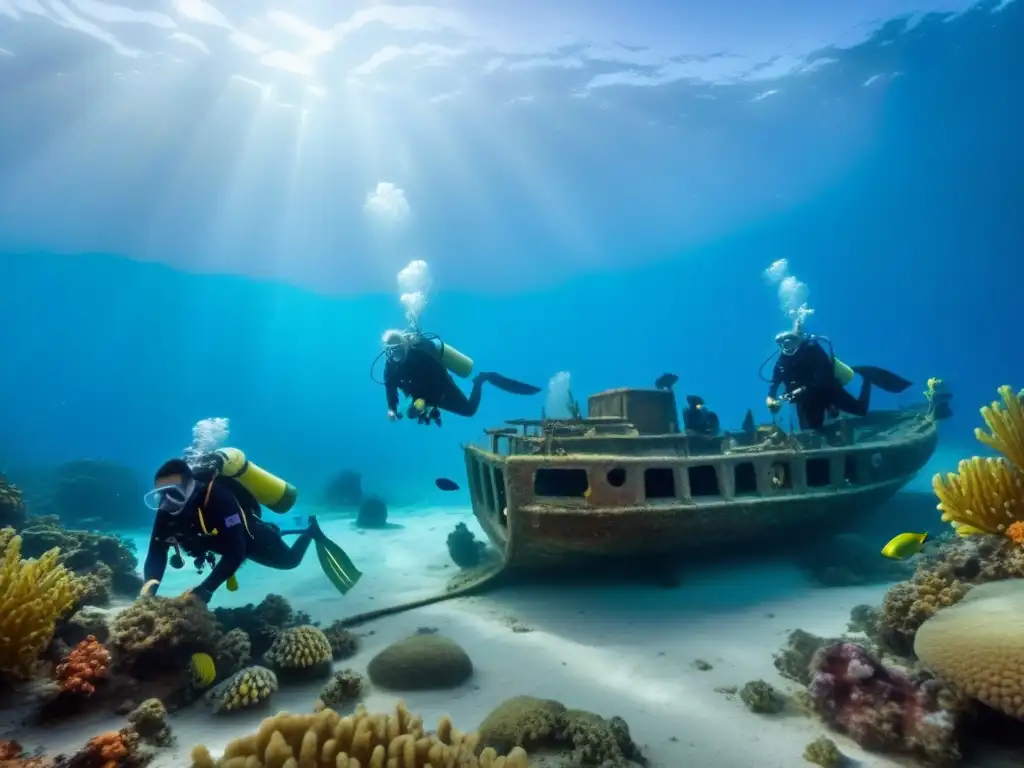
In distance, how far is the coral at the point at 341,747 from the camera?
2.59 meters

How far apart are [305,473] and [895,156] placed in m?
81.1

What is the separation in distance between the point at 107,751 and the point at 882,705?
22.0 ft

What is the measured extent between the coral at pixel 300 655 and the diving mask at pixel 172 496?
2.18 meters

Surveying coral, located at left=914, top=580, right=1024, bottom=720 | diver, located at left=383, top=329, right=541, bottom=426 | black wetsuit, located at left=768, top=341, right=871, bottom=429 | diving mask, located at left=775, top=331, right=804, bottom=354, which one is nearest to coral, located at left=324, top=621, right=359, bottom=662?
diver, located at left=383, top=329, right=541, bottom=426

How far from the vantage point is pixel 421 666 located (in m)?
6.02

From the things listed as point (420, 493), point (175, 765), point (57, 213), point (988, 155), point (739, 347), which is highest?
point (739, 347)

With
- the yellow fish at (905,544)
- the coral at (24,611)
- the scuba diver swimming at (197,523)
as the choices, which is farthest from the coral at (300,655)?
the yellow fish at (905,544)

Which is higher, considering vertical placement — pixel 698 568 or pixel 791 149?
pixel 791 149

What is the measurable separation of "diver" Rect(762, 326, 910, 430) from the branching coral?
169 inches

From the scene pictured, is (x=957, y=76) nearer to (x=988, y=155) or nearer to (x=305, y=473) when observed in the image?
(x=988, y=155)

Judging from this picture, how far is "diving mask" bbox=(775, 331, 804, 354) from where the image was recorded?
1046 centimetres

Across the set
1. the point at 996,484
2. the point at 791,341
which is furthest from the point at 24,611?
the point at 791,341

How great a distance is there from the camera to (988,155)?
59.5 meters

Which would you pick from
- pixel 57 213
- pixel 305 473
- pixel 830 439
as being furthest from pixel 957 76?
pixel 57 213
